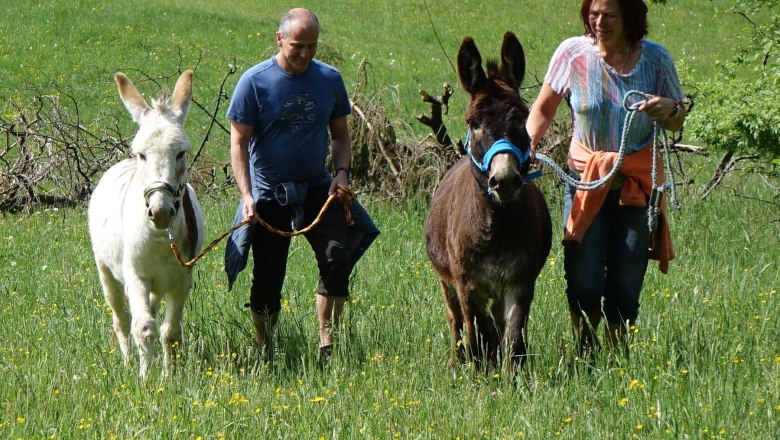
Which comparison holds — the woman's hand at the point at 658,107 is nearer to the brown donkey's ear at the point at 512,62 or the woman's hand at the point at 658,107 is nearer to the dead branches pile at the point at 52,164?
the brown donkey's ear at the point at 512,62

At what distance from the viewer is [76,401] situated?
198 inches

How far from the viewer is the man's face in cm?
577

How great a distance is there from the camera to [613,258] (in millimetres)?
5570

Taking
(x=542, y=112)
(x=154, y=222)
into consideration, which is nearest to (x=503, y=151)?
(x=542, y=112)

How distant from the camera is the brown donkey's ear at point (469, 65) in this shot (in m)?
5.21

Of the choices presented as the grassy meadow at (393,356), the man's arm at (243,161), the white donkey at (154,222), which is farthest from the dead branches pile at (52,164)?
the man's arm at (243,161)

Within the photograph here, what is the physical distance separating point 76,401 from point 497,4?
29.8m

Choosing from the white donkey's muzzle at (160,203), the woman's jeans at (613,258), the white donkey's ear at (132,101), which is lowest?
the woman's jeans at (613,258)

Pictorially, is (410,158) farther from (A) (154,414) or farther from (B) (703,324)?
(A) (154,414)

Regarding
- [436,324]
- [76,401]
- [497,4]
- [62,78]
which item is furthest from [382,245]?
[497,4]

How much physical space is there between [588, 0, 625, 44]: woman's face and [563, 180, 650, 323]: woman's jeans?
810mm

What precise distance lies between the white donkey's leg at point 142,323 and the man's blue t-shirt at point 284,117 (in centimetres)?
88

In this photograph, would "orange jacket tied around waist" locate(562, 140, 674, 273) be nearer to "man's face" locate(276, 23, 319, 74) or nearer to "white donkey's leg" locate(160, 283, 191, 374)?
"man's face" locate(276, 23, 319, 74)

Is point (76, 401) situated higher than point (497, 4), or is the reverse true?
point (497, 4)
